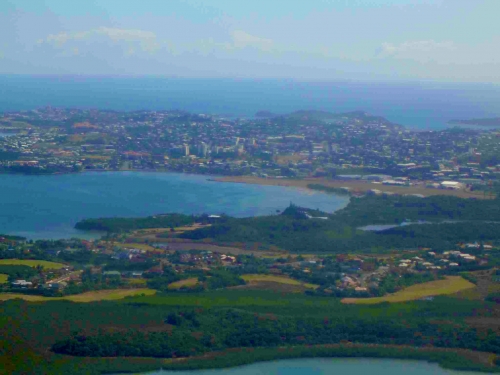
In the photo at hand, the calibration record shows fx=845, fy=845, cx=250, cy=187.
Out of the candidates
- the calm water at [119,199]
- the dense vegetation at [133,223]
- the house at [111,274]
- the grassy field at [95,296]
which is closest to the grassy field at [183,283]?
the grassy field at [95,296]

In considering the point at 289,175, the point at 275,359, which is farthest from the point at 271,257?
the point at 289,175

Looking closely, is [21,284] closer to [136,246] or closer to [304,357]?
[136,246]

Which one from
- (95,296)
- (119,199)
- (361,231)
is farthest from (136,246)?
(119,199)

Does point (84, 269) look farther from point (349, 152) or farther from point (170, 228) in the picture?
point (349, 152)

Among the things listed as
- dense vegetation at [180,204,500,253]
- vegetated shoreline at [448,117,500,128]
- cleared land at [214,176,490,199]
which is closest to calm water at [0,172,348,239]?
cleared land at [214,176,490,199]

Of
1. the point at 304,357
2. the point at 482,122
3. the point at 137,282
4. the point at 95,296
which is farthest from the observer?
the point at 482,122

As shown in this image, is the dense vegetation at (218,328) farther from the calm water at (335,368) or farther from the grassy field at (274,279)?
the grassy field at (274,279)
